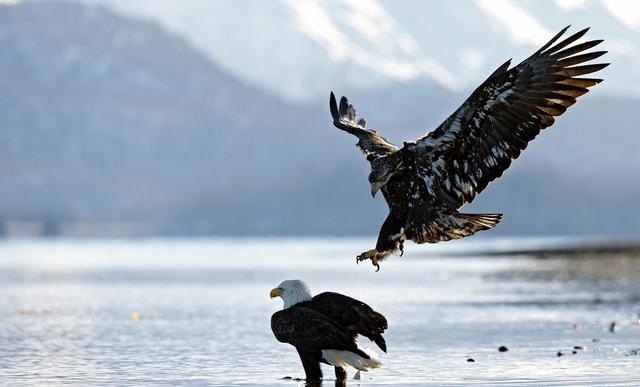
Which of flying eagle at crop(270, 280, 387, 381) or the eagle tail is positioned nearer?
the eagle tail

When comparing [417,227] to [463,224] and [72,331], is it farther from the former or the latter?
[72,331]

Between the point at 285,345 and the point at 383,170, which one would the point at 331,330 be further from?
the point at 285,345

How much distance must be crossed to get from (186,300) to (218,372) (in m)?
17.7

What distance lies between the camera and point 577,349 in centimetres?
2078

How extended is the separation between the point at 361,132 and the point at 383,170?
2373mm

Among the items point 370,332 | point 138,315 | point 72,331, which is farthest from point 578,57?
point 138,315

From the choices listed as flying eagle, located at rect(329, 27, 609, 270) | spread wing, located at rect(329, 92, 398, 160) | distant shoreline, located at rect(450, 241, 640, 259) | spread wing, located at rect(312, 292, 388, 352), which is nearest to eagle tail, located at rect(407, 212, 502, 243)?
flying eagle, located at rect(329, 27, 609, 270)

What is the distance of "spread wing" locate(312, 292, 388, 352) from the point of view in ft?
55.8

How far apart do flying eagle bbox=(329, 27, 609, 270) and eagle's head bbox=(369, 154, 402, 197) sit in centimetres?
1

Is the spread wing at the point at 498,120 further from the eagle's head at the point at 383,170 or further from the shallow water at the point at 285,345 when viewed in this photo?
the shallow water at the point at 285,345

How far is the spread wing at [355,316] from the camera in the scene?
17.0 metres

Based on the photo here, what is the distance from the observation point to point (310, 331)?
17.0m

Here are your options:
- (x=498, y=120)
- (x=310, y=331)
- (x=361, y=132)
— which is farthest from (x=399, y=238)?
(x=361, y=132)

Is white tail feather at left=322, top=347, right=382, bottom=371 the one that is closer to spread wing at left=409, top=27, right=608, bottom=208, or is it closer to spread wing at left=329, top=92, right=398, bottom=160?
spread wing at left=409, top=27, right=608, bottom=208
